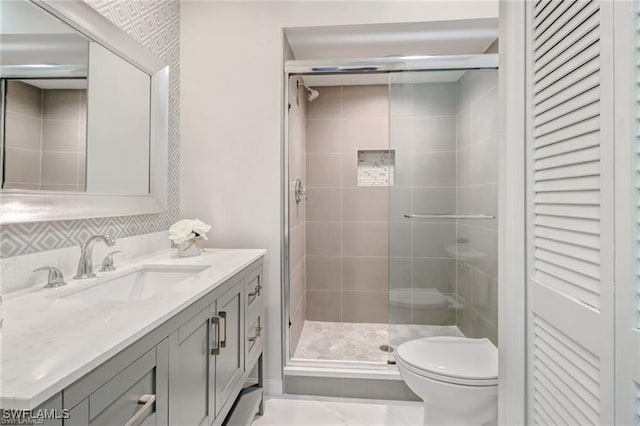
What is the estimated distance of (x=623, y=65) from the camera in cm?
71

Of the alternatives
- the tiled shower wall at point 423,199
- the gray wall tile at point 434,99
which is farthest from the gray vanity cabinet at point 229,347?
the gray wall tile at point 434,99

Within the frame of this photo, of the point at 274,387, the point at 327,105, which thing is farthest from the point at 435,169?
the point at 274,387

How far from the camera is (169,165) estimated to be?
2.04m

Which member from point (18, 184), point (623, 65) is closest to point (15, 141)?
point (18, 184)

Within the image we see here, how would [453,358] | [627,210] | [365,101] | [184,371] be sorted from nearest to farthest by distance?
[627,210]
[184,371]
[453,358]
[365,101]

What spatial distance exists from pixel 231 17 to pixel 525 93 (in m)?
1.79

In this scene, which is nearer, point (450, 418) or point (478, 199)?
point (450, 418)

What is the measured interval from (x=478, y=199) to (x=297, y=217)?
1362mm

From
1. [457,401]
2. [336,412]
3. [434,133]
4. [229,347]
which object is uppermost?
[434,133]

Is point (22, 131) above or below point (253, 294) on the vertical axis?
above

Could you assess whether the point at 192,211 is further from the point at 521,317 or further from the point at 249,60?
the point at 521,317


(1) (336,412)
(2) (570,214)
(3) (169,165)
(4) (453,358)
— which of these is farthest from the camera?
(3) (169,165)

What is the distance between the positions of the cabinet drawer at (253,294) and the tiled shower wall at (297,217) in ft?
1.73

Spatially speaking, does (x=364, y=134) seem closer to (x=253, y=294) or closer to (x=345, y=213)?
(x=345, y=213)
